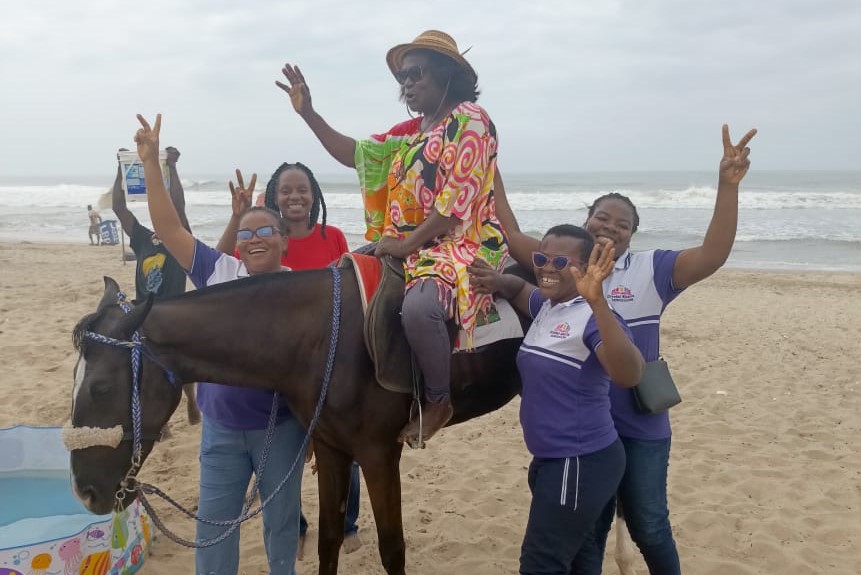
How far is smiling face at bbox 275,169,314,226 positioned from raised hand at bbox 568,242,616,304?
67.1 inches

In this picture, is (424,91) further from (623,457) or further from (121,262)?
(121,262)

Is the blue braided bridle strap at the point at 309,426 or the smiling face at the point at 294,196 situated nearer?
the blue braided bridle strap at the point at 309,426

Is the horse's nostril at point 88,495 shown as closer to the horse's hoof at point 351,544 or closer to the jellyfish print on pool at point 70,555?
the jellyfish print on pool at point 70,555

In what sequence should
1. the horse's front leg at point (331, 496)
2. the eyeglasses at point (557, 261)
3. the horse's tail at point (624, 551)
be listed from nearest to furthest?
the eyeglasses at point (557, 261), the horse's front leg at point (331, 496), the horse's tail at point (624, 551)

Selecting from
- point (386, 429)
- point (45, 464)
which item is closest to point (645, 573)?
point (386, 429)

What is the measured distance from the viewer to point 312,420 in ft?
9.00

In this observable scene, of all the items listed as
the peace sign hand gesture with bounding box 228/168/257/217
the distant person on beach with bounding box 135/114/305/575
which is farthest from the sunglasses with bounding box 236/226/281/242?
the peace sign hand gesture with bounding box 228/168/257/217

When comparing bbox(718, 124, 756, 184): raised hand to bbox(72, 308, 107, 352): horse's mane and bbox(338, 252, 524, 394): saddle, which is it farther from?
bbox(72, 308, 107, 352): horse's mane

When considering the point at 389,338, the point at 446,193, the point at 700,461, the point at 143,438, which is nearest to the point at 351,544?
the point at 389,338

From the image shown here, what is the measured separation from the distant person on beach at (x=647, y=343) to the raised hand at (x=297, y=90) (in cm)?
160

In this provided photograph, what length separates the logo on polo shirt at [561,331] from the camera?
2381 millimetres

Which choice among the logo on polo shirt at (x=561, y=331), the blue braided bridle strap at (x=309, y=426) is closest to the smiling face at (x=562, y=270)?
the logo on polo shirt at (x=561, y=331)

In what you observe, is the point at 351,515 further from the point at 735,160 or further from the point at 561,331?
the point at 735,160

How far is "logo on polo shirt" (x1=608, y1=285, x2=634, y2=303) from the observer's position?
9.22 ft
